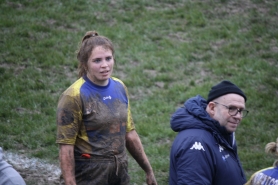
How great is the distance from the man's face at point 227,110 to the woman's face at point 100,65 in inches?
38.7

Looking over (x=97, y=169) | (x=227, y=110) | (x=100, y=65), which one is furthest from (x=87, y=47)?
(x=227, y=110)

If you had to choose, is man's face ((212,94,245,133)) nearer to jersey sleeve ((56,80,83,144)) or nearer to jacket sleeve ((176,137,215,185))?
jacket sleeve ((176,137,215,185))

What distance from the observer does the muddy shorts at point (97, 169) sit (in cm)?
444

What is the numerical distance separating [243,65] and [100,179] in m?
5.97

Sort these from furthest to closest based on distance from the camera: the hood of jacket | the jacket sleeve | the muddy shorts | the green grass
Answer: the green grass < the muddy shorts < the hood of jacket < the jacket sleeve

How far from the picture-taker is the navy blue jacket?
3.87 metres

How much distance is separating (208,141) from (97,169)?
3.39 ft

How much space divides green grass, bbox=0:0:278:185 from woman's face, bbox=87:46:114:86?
8.04 feet

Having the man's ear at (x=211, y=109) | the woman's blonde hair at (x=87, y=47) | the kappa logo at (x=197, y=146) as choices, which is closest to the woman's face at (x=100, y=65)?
the woman's blonde hair at (x=87, y=47)

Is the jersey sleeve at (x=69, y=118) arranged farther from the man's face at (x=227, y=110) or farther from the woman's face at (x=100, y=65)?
the man's face at (x=227, y=110)

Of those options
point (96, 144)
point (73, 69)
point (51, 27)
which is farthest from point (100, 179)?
point (51, 27)

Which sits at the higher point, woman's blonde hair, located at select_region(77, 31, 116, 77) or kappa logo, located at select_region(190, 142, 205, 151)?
woman's blonde hair, located at select_region(77, 31, 116, 77)

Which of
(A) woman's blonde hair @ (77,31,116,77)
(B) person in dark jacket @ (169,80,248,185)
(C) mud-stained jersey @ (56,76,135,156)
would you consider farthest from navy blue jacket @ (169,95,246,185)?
(A) woman's blonde hair @ (77,31,116,77)

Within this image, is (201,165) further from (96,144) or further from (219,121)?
(96,144)
